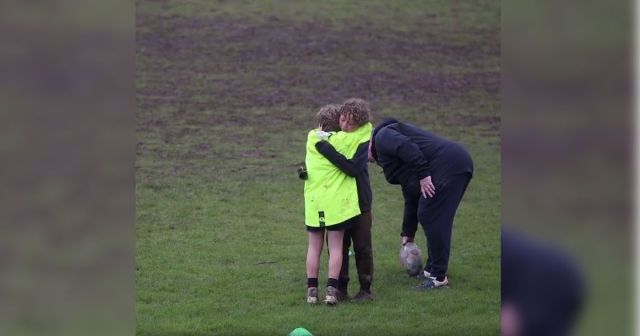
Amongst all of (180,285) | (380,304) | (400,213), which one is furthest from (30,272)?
(400,213)

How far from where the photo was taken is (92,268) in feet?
5.85

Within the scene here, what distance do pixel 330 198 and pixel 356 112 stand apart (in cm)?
66

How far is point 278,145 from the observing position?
562 inches

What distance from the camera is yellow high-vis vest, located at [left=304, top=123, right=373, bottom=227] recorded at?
6461 millimetres

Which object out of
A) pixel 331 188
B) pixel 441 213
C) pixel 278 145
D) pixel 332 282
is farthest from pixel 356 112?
pixel 278 145

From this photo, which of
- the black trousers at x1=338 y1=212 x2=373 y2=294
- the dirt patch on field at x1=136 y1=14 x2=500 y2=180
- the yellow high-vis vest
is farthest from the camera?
the dirt patch on field at x1=136 y1=14 x2=500 y2=180

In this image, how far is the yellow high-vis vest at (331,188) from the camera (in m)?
6.46

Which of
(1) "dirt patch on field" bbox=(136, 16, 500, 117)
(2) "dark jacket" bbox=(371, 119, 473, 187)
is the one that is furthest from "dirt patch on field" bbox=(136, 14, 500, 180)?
(2) "dark jacket" bbox=(371, 119, 473, 187)

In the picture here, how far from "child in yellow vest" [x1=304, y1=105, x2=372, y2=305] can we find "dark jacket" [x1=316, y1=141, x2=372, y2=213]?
1.8 inches

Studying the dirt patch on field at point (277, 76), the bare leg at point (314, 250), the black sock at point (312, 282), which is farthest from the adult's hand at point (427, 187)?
the dirt patch on field at point (277, 76)

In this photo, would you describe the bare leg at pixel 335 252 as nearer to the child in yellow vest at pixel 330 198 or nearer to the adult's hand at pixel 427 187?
the child in yellow vest at pixel 330 198

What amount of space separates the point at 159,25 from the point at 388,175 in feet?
48.1

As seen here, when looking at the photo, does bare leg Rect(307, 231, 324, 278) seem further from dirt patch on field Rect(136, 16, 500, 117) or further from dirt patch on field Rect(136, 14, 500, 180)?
dirt patch on field Rect(136, 16, 500, 117)

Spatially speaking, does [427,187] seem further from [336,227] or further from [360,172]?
[336,227]
